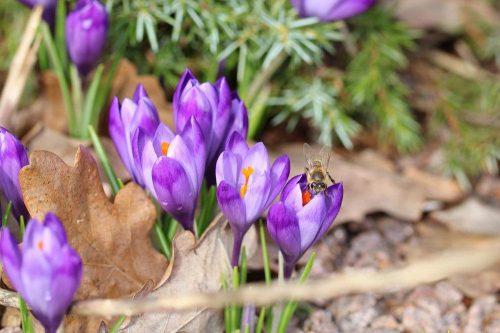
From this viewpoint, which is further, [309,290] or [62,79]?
[62,79]

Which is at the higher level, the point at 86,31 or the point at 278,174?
the point at 86,31

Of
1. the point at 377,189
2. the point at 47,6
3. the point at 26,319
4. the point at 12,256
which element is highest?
the point at 47,6

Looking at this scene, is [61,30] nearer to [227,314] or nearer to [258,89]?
[258,89]

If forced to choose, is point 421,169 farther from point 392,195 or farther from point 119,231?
point 119,231

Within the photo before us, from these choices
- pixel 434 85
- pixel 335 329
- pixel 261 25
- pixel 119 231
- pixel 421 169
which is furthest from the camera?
pixel 434 85

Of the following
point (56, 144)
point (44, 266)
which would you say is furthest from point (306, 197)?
point (56, 144)

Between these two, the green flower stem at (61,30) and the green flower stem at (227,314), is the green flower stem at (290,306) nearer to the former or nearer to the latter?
the green flower stem at (227,314)

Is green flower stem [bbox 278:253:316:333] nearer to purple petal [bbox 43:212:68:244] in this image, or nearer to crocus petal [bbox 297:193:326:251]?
crocus petal [bbox 297:193:326:251]

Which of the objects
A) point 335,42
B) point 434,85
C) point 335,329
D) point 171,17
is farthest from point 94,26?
Answer: point 434,85
